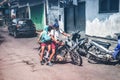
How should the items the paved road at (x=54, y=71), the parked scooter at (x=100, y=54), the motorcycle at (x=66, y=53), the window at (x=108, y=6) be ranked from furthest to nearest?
the window at (x=108, y=6)
the motorcycle at (x=66, y=53)
the parked scooter at (x=100, y=54)
the paved road at (x=54, y=71)

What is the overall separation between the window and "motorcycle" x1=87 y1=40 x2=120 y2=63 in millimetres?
2980

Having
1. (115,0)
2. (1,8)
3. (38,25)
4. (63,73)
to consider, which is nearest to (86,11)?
(115,0)

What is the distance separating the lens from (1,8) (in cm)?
3731

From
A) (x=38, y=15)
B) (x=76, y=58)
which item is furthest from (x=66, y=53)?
(x=38, y=15)

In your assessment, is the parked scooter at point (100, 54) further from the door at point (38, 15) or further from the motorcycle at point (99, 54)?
the door at point (38, 15)

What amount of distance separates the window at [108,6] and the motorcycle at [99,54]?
2980mm

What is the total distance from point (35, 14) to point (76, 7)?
11.1 metres

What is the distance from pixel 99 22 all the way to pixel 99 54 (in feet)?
13.5

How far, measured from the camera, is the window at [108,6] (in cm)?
1224

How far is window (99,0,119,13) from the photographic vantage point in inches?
482

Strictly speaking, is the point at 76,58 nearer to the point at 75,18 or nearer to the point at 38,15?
the point at 75,18

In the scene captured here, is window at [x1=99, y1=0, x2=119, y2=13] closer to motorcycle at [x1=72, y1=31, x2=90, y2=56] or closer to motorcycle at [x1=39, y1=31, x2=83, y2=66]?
motorcycle at [x1=72, y1=31, x2=90, y2=56]

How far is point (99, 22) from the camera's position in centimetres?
1364

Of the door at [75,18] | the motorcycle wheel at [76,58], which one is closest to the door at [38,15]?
the door at [75,18]
